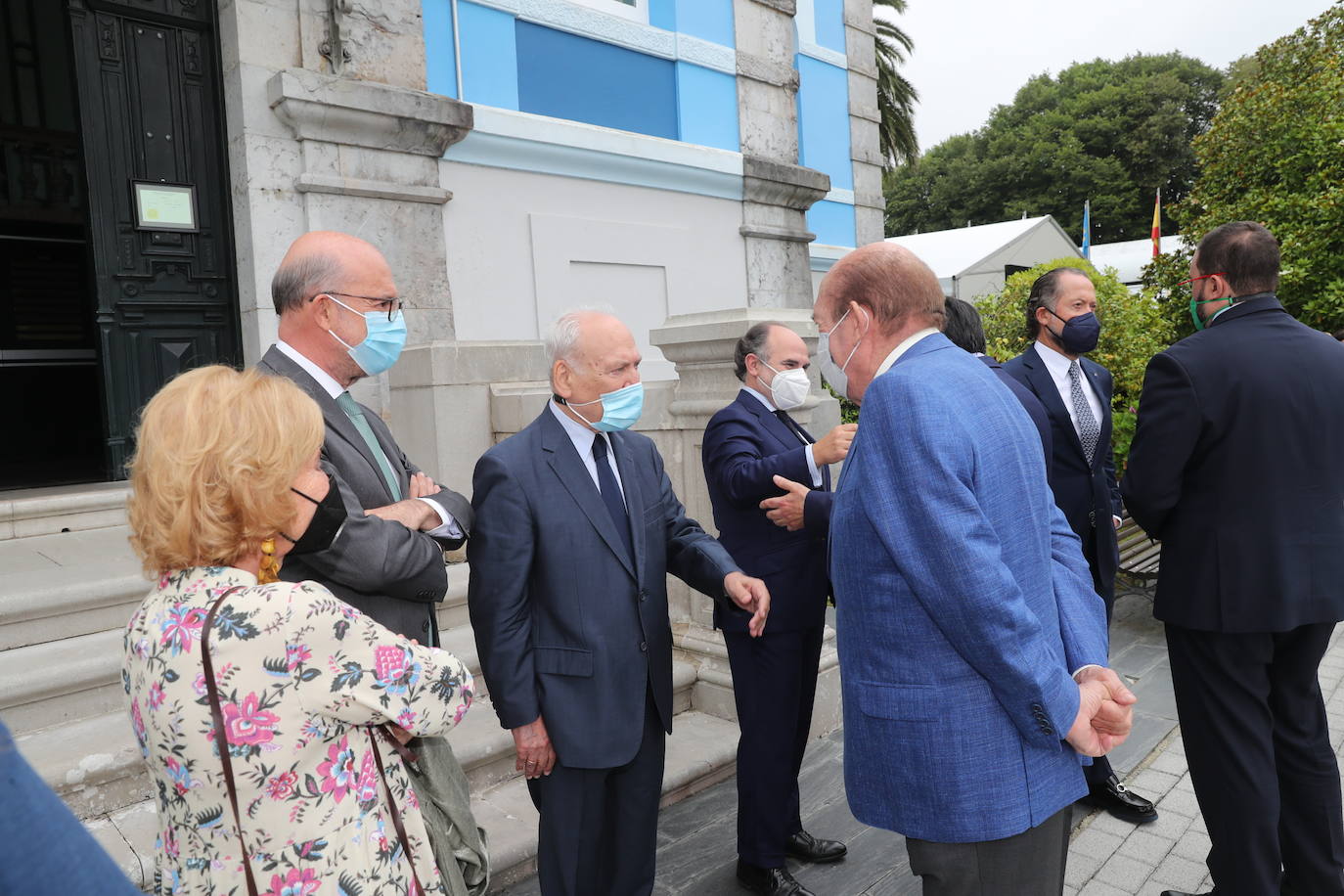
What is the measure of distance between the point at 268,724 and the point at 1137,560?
6148 mm

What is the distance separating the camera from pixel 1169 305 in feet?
29.2

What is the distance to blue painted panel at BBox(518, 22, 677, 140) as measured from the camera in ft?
21.9

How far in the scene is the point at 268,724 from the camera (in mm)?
1438

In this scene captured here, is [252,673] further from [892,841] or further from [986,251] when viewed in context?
[986,251]

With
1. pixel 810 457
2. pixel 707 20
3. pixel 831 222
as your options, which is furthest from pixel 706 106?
pixel 810 457

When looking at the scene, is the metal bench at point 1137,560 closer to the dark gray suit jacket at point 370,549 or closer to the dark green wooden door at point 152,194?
the dark gray suit jacket at point 370,549

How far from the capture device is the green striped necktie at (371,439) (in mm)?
2248

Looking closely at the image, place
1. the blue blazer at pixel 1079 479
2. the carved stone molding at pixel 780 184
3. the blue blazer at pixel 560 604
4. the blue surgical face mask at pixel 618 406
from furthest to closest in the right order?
the carved stone molding at pixel 780 184 < the blue blazer at pixel 1079 479 < the blue surgical face mask at pixel 618 406 < the blue blazer at pixel 560 604

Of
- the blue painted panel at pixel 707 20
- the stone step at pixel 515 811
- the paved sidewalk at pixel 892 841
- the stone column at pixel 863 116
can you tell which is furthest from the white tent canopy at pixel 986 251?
the stone step at pixel 515 811

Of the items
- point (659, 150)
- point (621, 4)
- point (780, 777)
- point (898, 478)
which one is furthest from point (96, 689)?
point (621, 4)

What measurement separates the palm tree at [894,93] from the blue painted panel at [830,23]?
18010 millimetres

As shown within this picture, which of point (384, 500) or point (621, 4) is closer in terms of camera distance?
point (384, 500)

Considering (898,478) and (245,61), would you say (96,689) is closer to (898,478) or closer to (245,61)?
(898,478)

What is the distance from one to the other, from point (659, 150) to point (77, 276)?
6.69 meters
